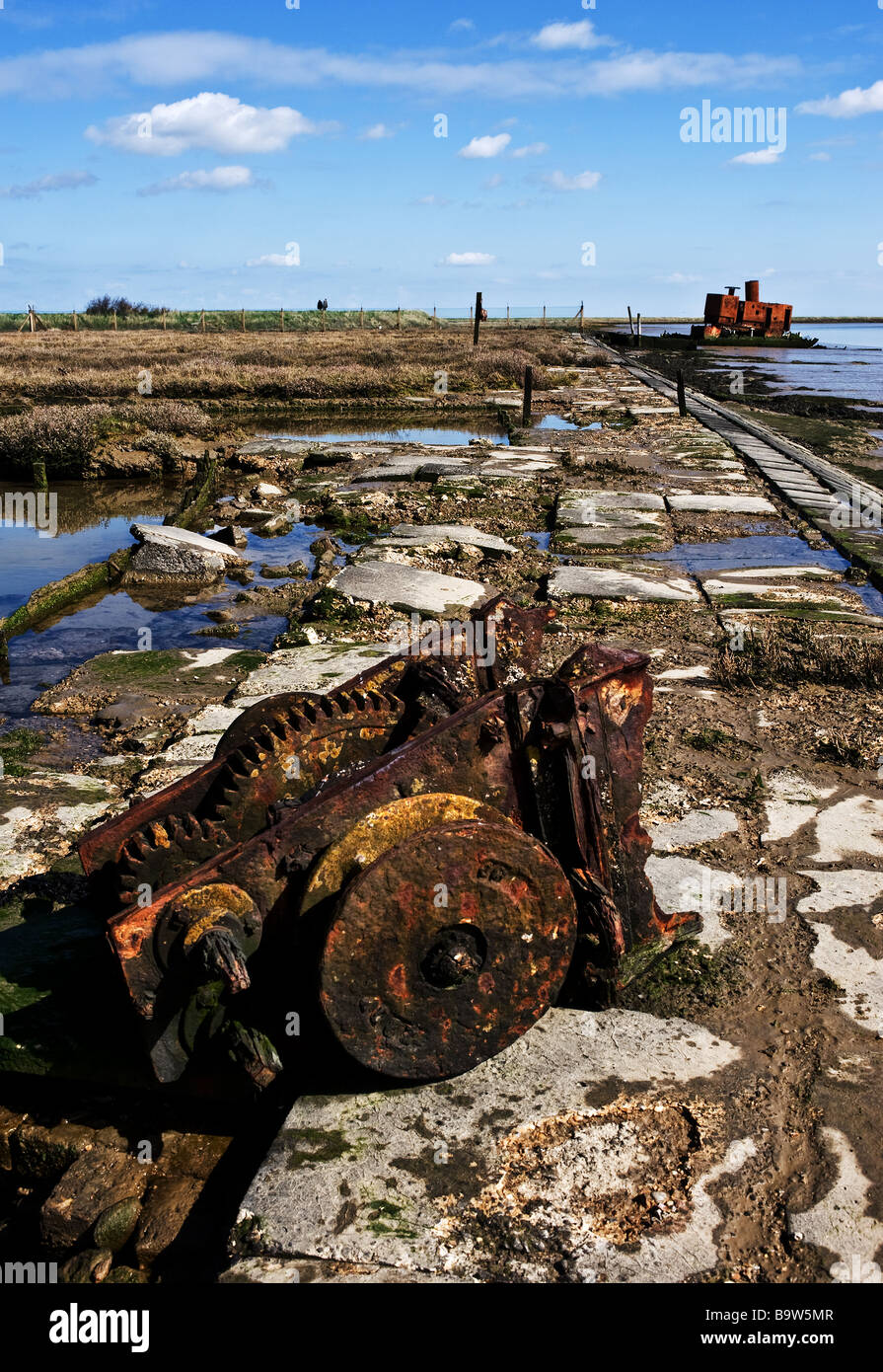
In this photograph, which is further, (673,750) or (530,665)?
(673,750)

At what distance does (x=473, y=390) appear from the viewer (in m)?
25.0

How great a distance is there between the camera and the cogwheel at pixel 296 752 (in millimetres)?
2779

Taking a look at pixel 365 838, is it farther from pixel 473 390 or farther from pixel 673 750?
pixel 473 390

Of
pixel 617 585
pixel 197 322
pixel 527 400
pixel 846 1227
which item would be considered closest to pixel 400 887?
pixel 846 1227

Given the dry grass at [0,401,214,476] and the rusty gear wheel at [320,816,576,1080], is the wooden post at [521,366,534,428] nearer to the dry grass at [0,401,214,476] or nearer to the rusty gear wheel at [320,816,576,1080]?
the dry grass at [0,401,214,476]

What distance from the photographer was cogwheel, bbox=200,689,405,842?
2.78m

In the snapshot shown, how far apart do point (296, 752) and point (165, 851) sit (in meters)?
0.45
